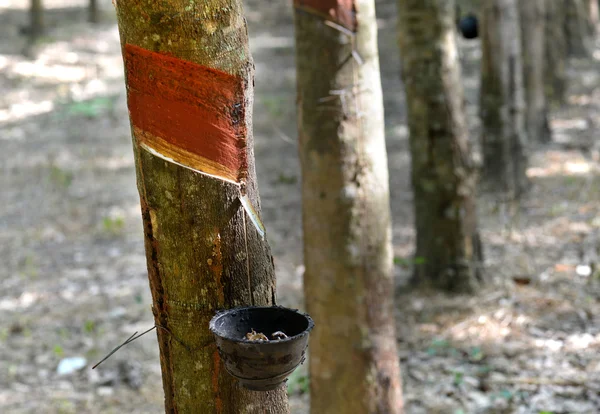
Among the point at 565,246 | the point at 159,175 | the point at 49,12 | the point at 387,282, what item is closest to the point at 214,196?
the point at 159,175

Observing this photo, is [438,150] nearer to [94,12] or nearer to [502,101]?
[502,101]

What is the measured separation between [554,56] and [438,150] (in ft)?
24.7

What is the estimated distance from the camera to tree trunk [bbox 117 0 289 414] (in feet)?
5.49

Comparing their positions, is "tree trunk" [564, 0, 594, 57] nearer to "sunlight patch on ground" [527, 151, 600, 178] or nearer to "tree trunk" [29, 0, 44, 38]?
"sunlight patch on ground" [527, 151, 600, 178]

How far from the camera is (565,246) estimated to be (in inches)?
251

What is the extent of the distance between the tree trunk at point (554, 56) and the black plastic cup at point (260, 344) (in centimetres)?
1073

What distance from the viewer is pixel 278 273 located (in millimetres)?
6355

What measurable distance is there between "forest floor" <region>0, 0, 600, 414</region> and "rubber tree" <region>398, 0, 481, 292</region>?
0.27 metres

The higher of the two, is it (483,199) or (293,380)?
(483,199)

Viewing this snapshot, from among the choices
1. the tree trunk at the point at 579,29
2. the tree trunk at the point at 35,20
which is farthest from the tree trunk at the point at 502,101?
the tree trunk at the point at 35,20

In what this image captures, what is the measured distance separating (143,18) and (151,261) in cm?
60

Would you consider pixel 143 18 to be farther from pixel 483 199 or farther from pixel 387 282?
pixel 483 199

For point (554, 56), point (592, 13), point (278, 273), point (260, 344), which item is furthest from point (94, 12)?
point (260, 344)

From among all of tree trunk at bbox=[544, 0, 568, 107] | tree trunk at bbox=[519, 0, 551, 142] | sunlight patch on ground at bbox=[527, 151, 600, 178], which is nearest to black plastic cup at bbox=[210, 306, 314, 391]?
sunlight patch on ground at bbox=[527, 151, 600, 178]
